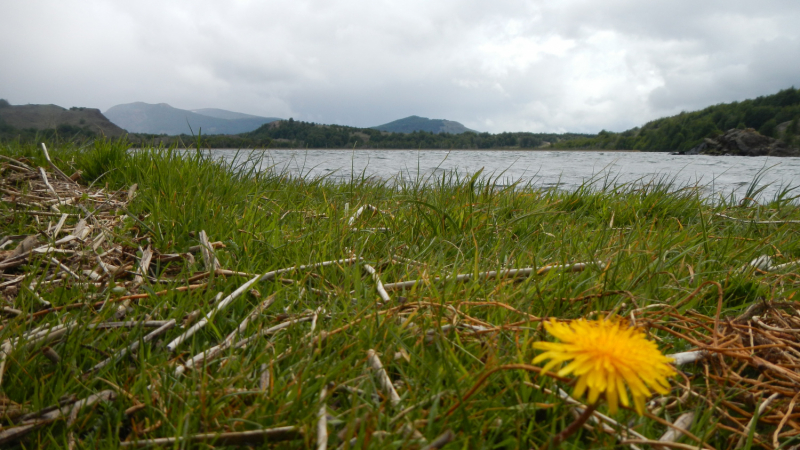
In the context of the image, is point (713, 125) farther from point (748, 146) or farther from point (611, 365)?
point (611, 365)

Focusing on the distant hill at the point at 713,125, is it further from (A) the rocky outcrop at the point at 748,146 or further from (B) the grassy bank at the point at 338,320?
(B) the grassy bank at the point at 338,320

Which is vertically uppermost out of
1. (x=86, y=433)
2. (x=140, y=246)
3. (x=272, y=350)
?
(x=140, y=246)

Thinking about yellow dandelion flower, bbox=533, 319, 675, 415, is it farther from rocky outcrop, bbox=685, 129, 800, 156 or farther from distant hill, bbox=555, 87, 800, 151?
distant hill, bbox=555, 87, 800, 151

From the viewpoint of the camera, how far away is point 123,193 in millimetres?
3168

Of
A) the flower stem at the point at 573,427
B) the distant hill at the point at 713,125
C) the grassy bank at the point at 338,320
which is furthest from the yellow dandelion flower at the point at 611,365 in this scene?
the distant hill at the point at 713,125

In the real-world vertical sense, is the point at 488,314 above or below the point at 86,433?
above

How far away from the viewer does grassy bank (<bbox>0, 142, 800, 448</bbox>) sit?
1.22 meters

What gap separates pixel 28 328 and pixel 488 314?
5.72 feet

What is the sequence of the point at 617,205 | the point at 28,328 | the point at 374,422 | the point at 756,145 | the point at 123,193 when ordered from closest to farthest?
the point at 374,422 < the point at 28,328 < the point at 123,193 < the point at 617,205 < the point at 756,145

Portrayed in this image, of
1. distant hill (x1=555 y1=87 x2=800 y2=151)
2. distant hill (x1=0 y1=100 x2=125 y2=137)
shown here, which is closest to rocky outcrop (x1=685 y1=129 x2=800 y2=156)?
distant hill (x1=555 y1=87 x2=800 y2=151)

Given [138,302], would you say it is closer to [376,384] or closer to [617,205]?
[376,384]

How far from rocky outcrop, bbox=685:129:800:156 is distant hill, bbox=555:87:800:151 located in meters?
4.72

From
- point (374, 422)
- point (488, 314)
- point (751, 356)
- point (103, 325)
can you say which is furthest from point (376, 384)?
point (751, 356)

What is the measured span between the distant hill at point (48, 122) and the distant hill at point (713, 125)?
6651 cm
